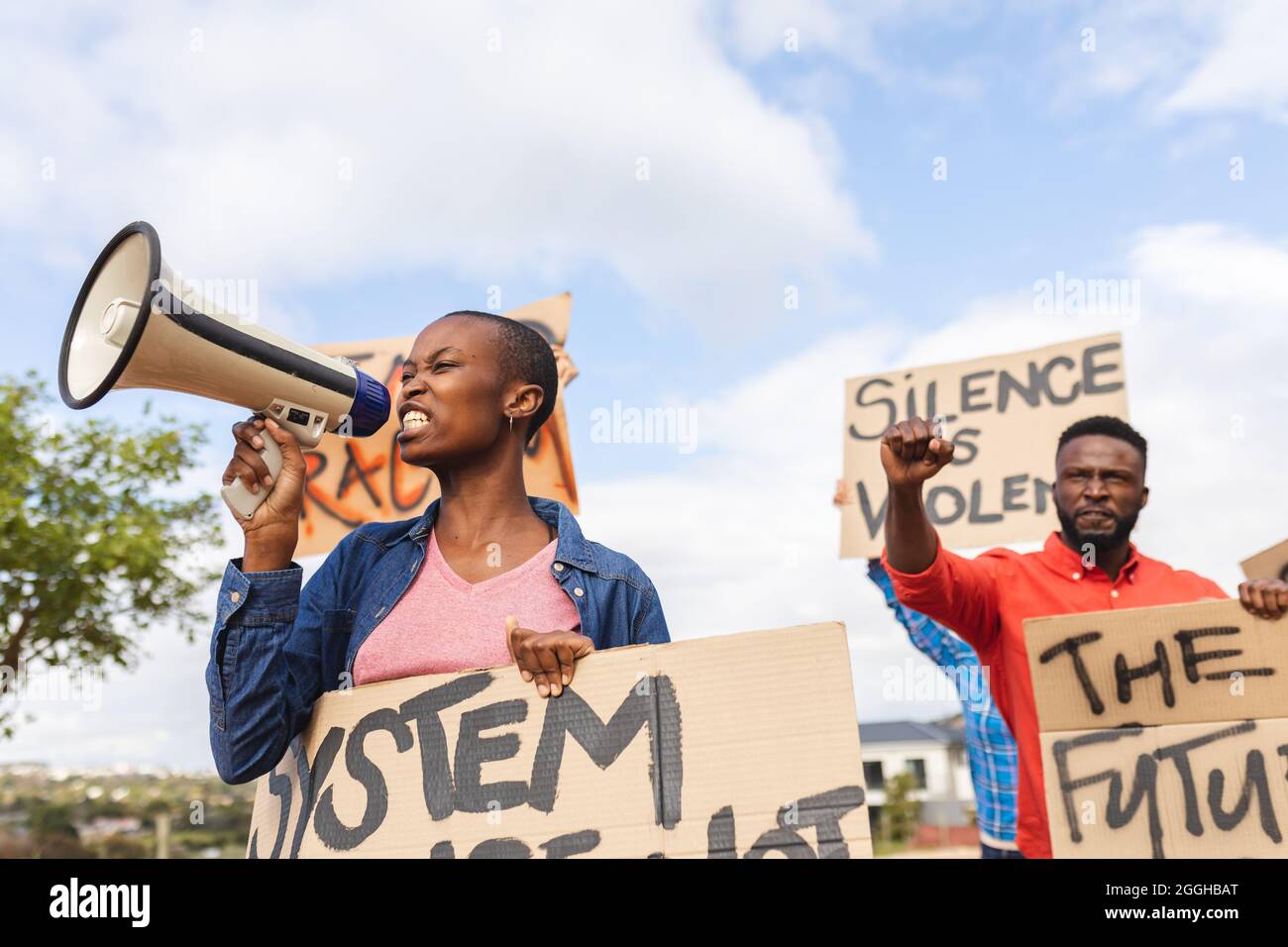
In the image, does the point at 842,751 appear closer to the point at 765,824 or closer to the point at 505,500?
the point at 765,824

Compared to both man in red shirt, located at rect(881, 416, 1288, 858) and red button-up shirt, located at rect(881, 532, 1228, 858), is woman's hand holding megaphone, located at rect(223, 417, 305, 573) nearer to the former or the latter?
man in red shirt, located at rect(881, 416, 1288, 858)

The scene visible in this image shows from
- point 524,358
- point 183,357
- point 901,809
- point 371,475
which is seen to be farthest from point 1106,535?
point 901,809

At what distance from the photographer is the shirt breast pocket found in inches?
84.3

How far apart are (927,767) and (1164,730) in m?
49.9

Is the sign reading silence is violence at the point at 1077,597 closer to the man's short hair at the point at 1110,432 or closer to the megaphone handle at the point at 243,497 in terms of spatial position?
the man's short hair at the point at 1110,432

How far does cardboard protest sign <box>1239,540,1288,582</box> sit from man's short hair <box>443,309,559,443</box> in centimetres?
228

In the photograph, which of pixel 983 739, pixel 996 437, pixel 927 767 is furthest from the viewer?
pixel 927 767

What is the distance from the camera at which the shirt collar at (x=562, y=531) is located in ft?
7.00

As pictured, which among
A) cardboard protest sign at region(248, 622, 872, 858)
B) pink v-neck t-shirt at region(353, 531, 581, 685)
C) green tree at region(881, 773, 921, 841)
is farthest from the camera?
green tree at region(881, 773, 921, 841)

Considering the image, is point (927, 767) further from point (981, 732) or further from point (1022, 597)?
point (1022, 597)

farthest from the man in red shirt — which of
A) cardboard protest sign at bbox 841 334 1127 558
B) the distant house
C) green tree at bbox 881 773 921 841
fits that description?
the distant house

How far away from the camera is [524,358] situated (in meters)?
2.35

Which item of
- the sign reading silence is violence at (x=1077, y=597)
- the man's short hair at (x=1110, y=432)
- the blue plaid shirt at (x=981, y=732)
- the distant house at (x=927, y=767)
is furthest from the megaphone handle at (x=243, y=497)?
the distant house at (x=927, y=767)
